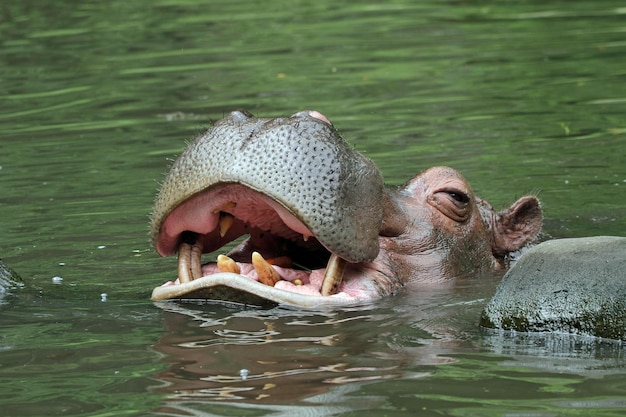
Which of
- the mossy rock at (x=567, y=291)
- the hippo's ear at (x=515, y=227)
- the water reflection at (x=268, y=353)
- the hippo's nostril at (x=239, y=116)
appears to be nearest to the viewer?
the water reflection at (x=268, y=353)

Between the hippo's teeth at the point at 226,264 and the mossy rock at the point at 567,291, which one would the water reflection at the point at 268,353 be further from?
the mossy rock at the point at 567,291

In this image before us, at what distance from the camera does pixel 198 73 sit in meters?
14.6

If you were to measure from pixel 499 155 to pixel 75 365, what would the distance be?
18.8 ft

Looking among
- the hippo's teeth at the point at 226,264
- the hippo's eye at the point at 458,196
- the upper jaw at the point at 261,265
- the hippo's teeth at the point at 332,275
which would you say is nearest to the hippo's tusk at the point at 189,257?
the upper jaw at the point at 261,265

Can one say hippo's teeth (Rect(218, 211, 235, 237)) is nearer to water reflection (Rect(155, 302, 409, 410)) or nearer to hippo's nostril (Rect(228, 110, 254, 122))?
water reflection (Rect(155, 302, 409, 410))

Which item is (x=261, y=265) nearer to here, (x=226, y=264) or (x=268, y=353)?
(x=226, y=264)

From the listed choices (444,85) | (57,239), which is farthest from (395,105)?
(57,239)

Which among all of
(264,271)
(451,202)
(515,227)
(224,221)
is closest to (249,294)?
(264,271)

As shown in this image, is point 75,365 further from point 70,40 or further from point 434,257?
point 70,40

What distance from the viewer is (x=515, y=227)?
7.08 m

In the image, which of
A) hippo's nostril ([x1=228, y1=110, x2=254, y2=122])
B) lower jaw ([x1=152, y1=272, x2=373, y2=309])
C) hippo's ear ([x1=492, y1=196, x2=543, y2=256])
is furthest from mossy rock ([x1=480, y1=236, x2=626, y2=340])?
hippo's ear ([x1=492, y1=196, x2=543, y2=256])

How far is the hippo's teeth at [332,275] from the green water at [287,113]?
0.12m

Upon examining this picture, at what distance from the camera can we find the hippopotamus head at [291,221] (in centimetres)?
534

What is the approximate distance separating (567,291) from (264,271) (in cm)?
132
